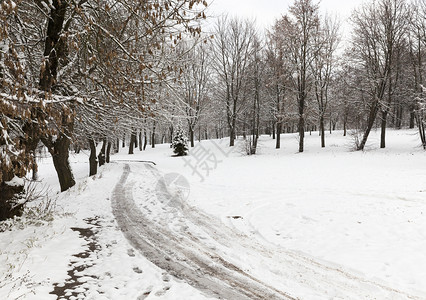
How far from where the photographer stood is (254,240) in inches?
245

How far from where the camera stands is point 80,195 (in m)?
10.4

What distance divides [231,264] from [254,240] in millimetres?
1510

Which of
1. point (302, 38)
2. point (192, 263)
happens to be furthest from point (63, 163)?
point (302, 38)

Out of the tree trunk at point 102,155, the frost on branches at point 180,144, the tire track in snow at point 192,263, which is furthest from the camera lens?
the frost on branches at point 180,144

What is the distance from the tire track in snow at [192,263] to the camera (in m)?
4.01

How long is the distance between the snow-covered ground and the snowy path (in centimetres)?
4

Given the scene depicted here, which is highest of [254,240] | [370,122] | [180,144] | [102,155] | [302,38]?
[302,38]

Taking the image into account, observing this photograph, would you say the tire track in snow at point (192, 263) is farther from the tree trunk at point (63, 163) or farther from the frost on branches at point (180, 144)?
the frost on branches at point (180, 144)

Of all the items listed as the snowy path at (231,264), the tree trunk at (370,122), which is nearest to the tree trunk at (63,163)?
the snowy path at (231,264)

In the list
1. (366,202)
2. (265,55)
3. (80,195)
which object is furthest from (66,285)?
(265,55)

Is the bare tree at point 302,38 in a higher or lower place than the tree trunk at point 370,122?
higher

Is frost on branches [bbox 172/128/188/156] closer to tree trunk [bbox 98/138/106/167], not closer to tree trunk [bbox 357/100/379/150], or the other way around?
tree trunk [bbox 98/138/106/167]

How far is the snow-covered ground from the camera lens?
412 centimetres

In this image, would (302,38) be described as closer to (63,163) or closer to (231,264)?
(63,163)
